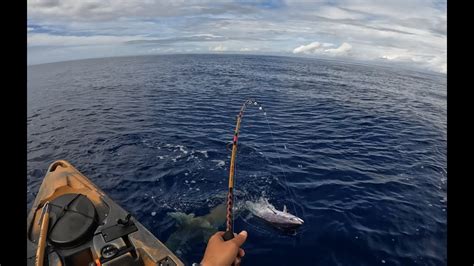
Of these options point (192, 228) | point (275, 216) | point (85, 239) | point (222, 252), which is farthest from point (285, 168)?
point (222, 252)

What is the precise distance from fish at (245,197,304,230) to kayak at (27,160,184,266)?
4619 mm

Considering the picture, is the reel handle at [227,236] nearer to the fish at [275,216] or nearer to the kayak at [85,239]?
the kayak at [85,239]

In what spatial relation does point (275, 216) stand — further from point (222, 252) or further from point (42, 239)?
point (42, 239)

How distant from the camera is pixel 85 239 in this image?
4.55 meters

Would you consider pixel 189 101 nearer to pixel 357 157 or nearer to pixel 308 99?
pixel 308 99

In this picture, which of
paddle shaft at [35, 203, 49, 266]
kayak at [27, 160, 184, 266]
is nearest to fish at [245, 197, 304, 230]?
kayak at [27, 160, 184, 266]

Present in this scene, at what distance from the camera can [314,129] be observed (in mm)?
20328

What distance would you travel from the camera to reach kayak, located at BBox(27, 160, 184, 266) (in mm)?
4328

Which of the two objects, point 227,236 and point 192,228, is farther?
point 192,228

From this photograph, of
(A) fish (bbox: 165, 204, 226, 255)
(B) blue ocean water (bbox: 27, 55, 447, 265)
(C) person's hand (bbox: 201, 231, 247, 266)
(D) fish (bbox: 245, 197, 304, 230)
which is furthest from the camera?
(D) fish (bbox: 245, 197, 304, 230)

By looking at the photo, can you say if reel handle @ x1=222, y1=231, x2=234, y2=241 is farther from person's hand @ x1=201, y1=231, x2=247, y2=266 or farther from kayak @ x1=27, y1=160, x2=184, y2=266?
kayak @ x1=27, y1=160, x2=184, y2=266

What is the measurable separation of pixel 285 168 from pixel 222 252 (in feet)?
34.3

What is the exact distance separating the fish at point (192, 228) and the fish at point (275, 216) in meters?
1.12
